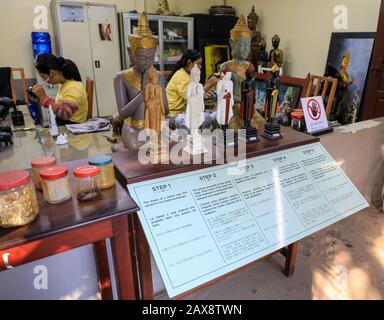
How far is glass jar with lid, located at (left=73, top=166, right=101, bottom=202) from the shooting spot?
854mm

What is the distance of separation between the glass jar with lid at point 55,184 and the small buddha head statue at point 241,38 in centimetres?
100

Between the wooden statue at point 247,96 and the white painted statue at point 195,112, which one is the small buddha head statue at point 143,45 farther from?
the wooden statue at point 247,96

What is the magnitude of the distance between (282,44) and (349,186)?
3409 mm

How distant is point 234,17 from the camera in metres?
4.72

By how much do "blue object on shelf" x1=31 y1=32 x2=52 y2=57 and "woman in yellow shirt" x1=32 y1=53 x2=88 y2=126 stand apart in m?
1.99

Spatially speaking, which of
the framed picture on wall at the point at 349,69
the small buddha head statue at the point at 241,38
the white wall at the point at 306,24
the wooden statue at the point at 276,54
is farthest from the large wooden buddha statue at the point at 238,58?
the wooden statue at the point at 276,54

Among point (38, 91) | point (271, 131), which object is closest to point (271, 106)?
point (271, 131)

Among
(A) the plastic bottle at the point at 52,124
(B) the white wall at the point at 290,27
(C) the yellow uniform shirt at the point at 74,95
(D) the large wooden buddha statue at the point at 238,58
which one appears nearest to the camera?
(D) the large wooden buddha statue at the point at 238,58

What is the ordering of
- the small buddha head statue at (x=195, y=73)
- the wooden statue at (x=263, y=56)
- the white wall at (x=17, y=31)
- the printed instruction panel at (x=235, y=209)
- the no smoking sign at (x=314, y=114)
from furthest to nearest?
the wooden statue at (x=263, y=56), the white wall at (x=17, y=31), the no smoking sign at (x=314, y=114), the small buddha head statue at (x=195, y=73), the printed instruction panel at (x=235, y=209)

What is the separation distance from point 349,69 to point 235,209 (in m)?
3.04

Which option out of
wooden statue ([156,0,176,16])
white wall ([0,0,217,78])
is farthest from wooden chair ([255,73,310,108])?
white wall ([0,0,217,78])

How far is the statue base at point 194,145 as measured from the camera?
119 cm
